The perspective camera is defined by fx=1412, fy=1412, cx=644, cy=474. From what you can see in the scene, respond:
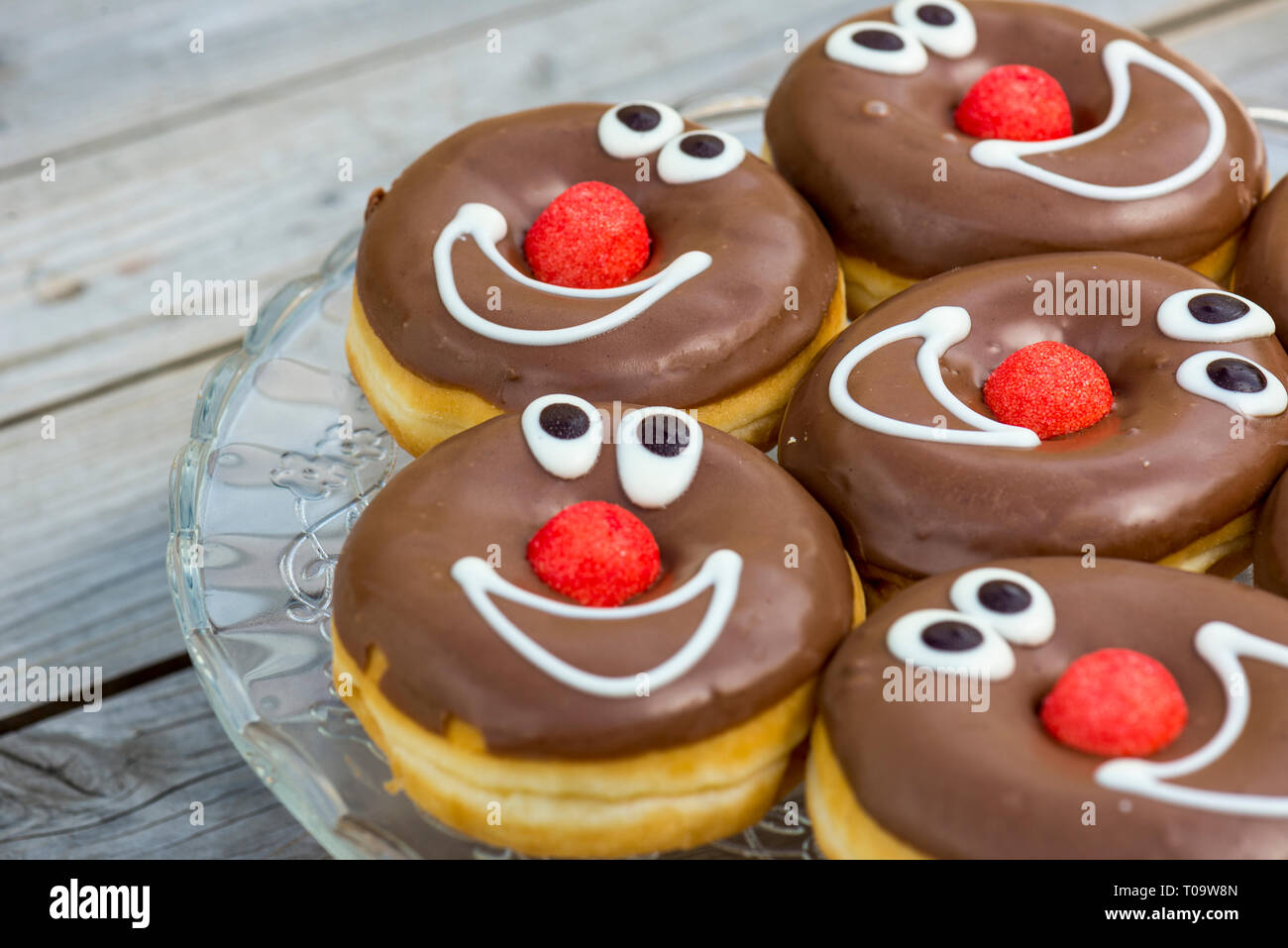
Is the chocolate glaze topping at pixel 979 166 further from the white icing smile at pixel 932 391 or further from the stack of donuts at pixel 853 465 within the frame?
the white icing smile at pixel 932 391

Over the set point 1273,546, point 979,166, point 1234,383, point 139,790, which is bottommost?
point 139,790

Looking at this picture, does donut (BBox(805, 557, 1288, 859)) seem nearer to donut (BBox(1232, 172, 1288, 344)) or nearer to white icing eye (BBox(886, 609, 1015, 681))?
white icing eye (BBox(886, 609, 1015, 681))

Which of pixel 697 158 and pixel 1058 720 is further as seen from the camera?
pixel 697 158

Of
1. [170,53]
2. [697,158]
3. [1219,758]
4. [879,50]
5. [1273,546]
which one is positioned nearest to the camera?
[1219,758]

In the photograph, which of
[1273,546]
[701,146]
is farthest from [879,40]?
[1273,546]

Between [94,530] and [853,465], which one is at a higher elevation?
[853,465]

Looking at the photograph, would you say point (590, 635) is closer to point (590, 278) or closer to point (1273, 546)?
point (590, 278)
